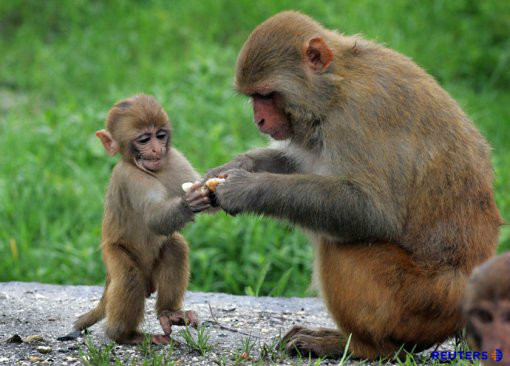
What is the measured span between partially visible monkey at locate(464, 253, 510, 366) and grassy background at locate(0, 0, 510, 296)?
3.38 m

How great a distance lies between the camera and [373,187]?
4.91 m

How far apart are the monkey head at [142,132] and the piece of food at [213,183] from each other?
0.32 metres

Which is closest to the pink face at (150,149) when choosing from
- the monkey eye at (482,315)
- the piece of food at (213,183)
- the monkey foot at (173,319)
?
the piece of food at (213,183)

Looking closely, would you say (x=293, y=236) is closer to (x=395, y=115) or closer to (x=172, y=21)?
(x=395, y=115)

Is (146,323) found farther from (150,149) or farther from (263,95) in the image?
(263,95)

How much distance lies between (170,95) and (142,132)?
5.16 meters

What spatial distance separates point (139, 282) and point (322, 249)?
1.03 m

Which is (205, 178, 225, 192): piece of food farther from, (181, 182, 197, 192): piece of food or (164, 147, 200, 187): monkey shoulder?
(164, 147, 200, 187): monkey shoulder

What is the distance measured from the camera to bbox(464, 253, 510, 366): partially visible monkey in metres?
3.55

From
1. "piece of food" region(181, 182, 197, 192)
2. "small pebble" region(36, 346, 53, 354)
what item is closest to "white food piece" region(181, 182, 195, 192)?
"piece of food" region(181, 182, 197, 192)

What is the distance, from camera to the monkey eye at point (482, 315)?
11.8ft

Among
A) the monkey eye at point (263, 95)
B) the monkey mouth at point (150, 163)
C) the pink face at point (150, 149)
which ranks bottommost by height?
the monkey mouth at point (150, 163)

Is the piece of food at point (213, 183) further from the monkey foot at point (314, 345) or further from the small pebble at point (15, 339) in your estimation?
the small pebble at point (15, 339)

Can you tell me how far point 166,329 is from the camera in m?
5.15
